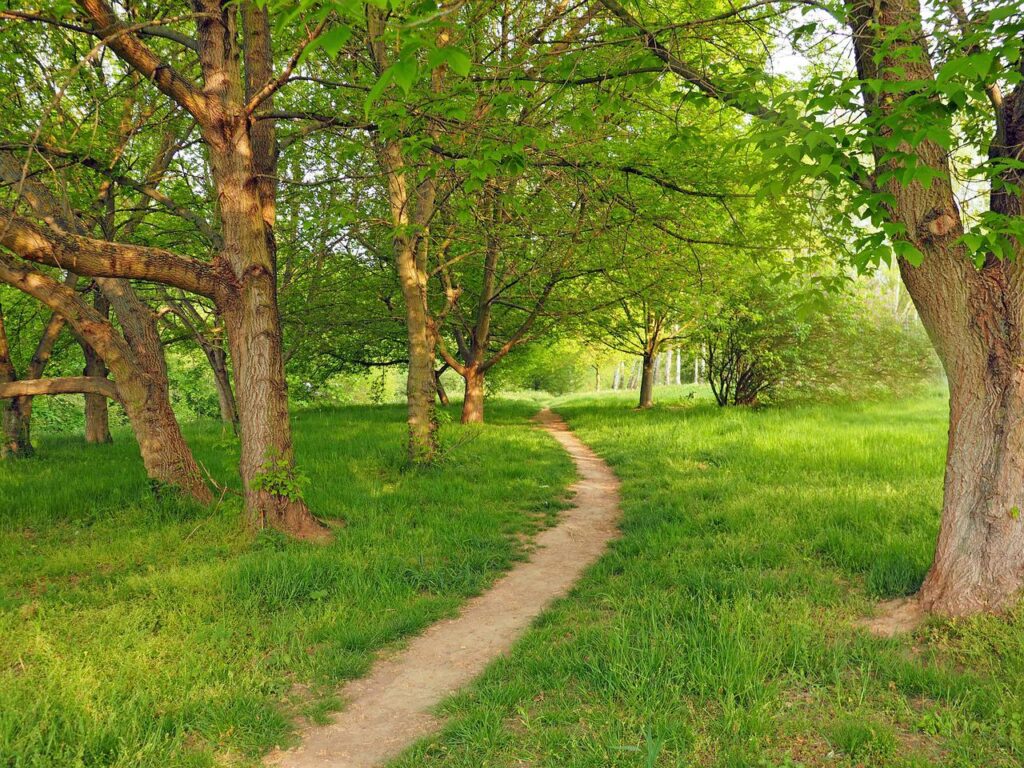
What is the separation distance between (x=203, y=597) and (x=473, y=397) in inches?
432

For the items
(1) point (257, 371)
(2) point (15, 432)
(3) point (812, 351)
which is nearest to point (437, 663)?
(1) point (257, 371)

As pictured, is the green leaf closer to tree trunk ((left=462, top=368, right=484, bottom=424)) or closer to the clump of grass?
the clump of grass

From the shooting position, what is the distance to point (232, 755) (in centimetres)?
315

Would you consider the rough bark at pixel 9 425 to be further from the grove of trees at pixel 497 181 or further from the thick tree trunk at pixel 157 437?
the thick tree trunk at pixel 157 437

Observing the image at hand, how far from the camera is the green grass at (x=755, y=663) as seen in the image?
9.64ft

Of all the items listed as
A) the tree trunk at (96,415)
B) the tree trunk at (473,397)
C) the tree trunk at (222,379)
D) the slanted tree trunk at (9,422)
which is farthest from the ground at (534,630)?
the tree trunk at (473,397)

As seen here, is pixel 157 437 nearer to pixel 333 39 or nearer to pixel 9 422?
pixel 9 422

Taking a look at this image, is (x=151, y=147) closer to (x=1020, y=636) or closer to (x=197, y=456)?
(x=197, y=456)

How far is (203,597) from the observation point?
4777mm

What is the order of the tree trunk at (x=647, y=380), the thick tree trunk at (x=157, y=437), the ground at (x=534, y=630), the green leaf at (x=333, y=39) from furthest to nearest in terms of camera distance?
1. the tree trunk at (x=647, y=380)
2. the thick tree trunk at (x=157, y=437)
3. the ground at (x=534, y=630)
4. the green leaf at (x=333, y=39)

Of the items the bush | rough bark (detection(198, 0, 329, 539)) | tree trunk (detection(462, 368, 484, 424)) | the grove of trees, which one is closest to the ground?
rough bark (detection(198, 0, 329, 539))

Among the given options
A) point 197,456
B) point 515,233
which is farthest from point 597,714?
point 197,456

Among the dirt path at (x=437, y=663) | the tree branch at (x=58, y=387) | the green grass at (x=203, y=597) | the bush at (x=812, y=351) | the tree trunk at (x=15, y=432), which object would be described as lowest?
the dirt path at (x=437, y=663)

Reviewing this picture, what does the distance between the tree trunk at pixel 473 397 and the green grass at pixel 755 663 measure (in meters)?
9.26
